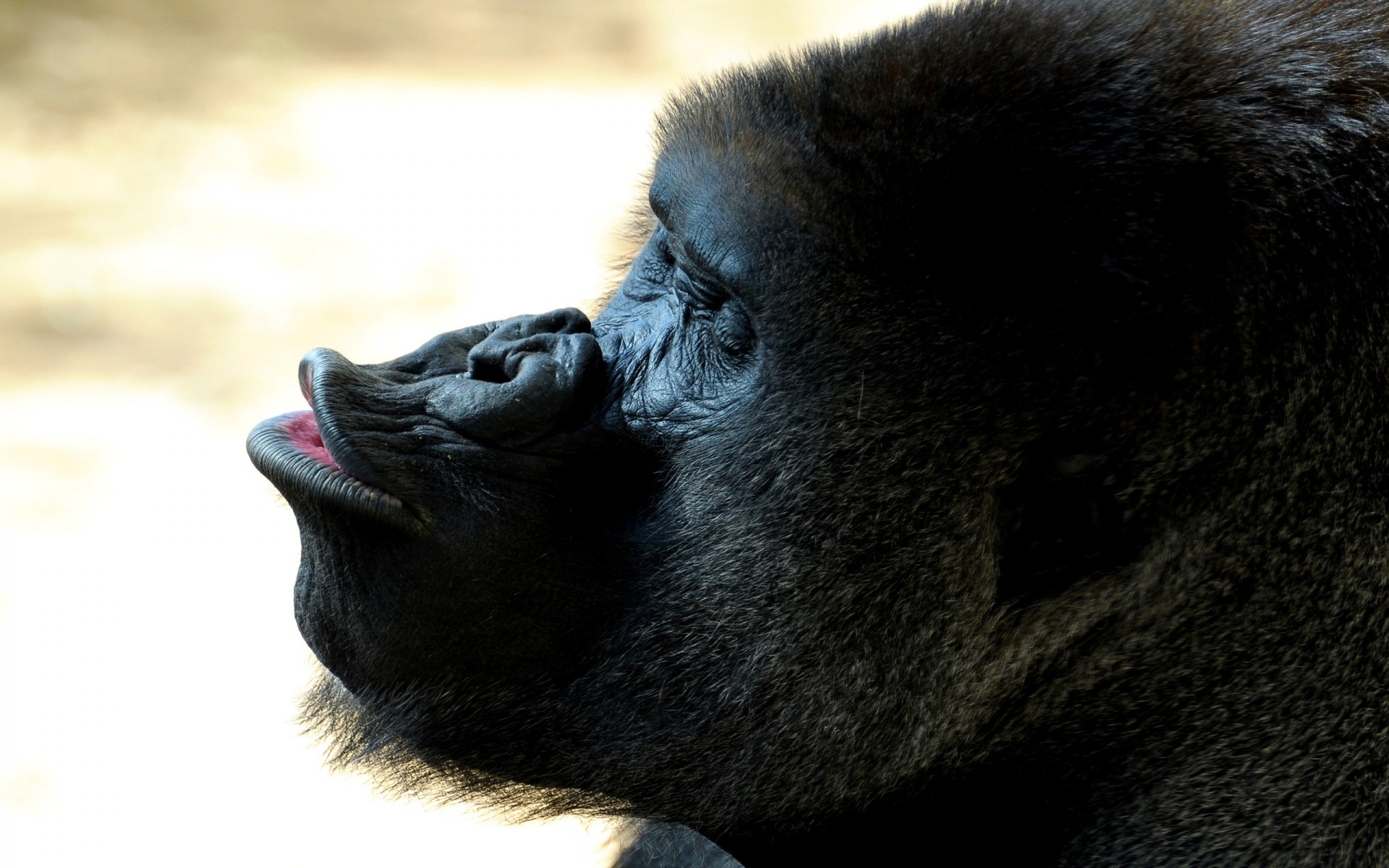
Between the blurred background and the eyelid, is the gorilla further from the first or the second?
the blurred background

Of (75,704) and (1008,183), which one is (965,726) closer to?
(1008,183)

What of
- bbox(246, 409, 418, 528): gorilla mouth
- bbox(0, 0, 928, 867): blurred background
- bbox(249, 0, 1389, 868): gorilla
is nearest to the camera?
bbox(249, 0, 1389, 868): gorilla

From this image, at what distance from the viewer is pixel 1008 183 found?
5.27 feet

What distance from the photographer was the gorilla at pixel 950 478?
159 cm

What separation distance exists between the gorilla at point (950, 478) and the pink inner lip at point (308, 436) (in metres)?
0.01

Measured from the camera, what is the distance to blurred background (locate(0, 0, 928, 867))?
3.31m

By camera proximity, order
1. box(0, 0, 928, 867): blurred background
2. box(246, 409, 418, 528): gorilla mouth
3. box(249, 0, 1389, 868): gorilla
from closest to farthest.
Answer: box(249, 0, 1389, 868): gorilla
box(246, 409, 418, 528): gorilla mouth
box(0, 0, 928, 867): blurred background

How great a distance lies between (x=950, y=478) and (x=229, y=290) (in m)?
4.02

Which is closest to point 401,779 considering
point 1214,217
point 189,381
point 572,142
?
point 1214,217

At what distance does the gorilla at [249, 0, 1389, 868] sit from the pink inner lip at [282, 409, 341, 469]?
0.01 metres

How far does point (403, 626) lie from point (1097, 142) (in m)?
0.95

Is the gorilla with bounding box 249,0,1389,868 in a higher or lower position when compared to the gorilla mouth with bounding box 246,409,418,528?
lower

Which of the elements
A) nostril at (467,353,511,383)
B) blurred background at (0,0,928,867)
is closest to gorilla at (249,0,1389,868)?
nostril at (467,353,511,383)

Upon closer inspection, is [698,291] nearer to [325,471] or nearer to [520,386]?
[520,386]
